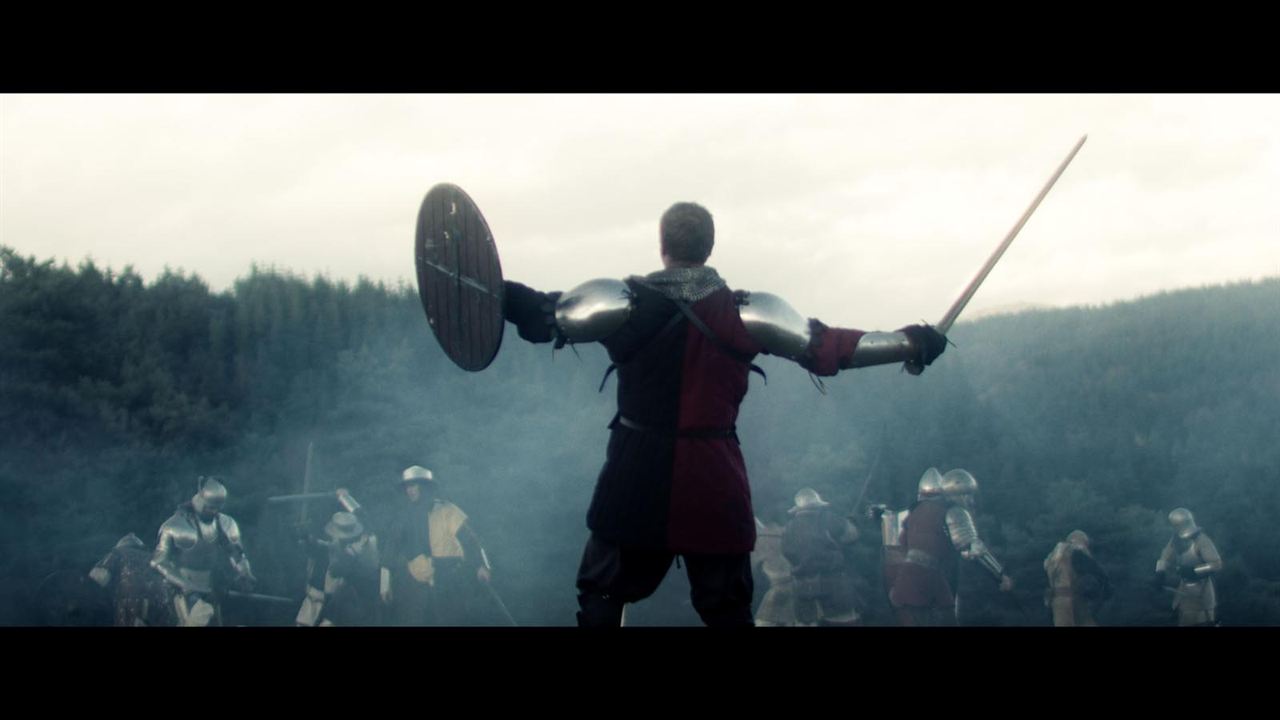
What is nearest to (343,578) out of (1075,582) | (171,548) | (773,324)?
(171,548)

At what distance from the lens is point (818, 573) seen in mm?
8117

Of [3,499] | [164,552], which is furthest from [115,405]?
[164,552]

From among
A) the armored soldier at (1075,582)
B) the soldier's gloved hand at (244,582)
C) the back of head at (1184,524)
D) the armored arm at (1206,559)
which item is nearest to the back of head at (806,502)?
the armored soldier at (1075,582)

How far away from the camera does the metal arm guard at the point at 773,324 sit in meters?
3.12

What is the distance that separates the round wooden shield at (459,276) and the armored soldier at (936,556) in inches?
193

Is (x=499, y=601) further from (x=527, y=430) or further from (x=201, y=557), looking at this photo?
(x=527, y=430)

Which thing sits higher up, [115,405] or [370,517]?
[115,405]

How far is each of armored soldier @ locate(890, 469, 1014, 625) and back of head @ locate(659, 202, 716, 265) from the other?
481 cm

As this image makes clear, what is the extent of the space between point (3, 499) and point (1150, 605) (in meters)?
9.74

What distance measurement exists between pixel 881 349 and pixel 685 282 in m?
0.60

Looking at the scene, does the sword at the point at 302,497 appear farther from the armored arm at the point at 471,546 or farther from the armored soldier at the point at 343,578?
the armored arm at the point at 471,546

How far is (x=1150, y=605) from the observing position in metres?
9.48

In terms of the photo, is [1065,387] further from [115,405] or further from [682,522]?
[682,522]

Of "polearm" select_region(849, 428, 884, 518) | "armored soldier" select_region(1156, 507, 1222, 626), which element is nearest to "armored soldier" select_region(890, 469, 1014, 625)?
"armored soldier" select_region(1156, 507, 1222, 626)
